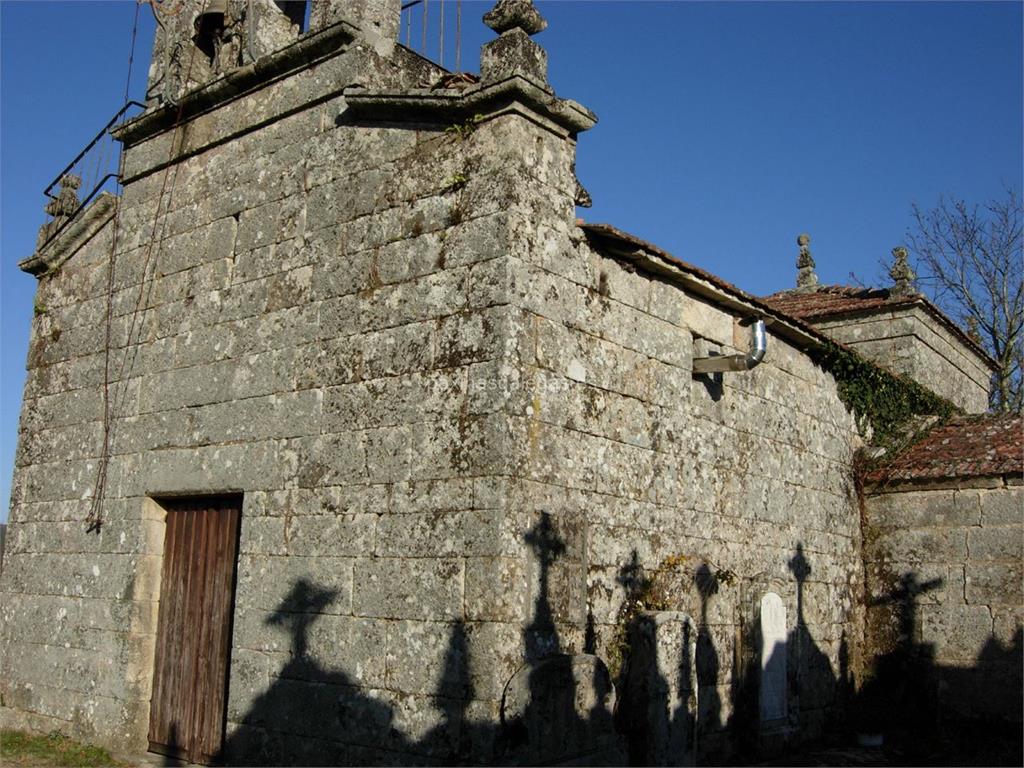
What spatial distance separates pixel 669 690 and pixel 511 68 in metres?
3.80

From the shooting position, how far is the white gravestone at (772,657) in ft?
24.4

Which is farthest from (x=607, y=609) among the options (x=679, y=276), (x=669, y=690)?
(x=679, y=276)

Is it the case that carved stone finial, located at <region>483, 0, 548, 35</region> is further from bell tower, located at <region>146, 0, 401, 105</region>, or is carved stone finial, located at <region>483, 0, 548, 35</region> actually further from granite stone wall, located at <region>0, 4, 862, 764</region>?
bell tower, located at <region>146, 0, 401, 105</region>

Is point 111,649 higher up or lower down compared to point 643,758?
higher up

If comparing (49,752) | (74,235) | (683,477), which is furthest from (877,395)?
(49,752)

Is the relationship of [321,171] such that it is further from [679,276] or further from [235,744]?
[235,744]

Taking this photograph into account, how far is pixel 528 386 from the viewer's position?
5441mm

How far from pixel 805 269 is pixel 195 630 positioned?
10.4 m

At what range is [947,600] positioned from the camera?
28.3ft

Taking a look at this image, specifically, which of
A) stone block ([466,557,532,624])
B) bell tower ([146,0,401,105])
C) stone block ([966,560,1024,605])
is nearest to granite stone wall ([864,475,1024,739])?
stone block ([966,560,1024,605])

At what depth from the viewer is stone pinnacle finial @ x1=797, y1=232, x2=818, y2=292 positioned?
14.0 m

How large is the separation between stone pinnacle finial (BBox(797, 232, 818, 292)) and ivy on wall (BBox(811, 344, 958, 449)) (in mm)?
3700

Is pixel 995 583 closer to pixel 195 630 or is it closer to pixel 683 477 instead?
pixel 683 477

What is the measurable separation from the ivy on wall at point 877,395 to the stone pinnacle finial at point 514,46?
14.2 ft
